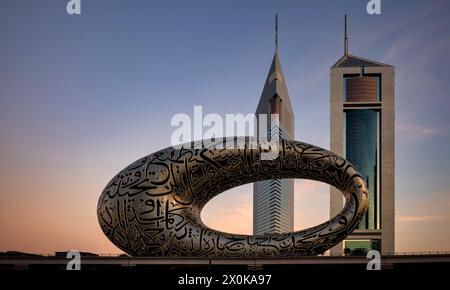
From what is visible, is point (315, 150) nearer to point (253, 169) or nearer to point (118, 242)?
point (253, 169)

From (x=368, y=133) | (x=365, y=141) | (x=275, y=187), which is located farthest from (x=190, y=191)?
(x=275, y=187)

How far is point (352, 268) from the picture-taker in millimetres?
35156

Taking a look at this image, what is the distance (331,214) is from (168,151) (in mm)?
76369

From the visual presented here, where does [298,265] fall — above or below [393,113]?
below

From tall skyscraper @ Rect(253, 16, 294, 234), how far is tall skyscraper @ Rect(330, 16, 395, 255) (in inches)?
962

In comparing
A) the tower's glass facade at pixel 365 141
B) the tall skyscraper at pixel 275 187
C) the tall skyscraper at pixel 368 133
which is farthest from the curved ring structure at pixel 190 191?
the tall skyscraper at pixel 275 187

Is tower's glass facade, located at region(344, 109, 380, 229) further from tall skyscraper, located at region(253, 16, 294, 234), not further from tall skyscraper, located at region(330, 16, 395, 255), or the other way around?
tall skyscraper, located at region(253, 16, 294, 234)

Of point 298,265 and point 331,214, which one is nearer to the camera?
point 298,265

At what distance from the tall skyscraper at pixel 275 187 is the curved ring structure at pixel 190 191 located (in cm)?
10305

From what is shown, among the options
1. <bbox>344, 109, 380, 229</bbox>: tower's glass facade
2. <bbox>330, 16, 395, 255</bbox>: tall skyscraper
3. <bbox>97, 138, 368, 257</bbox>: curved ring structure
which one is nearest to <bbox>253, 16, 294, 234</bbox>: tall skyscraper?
<bbox>330, 16, 395, 255</bbox>: tall skyscraper

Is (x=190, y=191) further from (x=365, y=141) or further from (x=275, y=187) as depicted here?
(x=275, y=187)

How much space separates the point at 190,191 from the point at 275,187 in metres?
142

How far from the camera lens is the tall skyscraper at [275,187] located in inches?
5999
